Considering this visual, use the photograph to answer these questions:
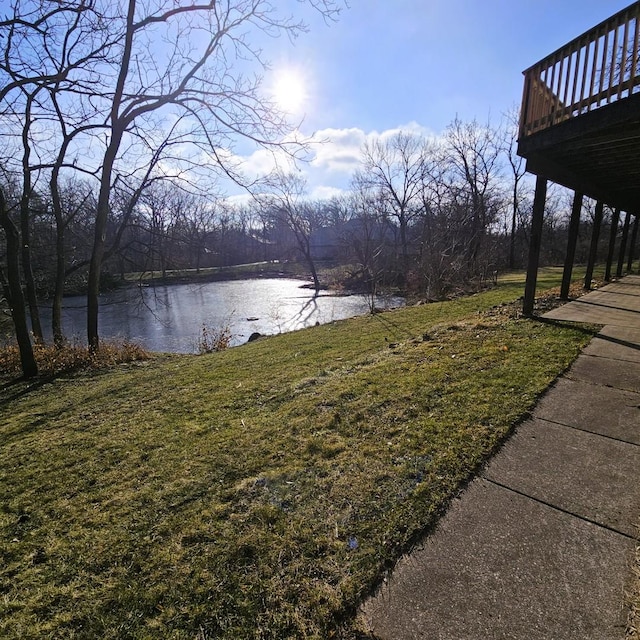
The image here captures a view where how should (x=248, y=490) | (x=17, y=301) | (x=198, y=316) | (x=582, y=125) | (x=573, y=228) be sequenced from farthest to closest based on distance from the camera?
(x=198, y=316) < (x=17, y=301) < (x=573, y=228) < (x=582, y=125) < (x=248, y=490)

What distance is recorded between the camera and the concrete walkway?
126cm

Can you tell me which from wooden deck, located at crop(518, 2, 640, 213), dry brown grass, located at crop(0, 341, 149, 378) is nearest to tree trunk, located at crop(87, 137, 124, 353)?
dry brown grass, located at crop(0, 341, 149, 378)

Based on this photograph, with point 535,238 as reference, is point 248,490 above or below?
below

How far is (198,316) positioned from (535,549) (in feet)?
53.4

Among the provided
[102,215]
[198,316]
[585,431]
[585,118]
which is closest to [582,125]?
[585,118]

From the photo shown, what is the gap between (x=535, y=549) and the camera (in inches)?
60.3

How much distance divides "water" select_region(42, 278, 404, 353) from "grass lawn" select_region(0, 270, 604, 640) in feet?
23.5

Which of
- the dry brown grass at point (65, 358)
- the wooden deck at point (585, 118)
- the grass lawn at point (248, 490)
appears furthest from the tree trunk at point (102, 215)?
the wooden deck at point (585, 118)

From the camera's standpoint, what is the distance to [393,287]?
2005 cm

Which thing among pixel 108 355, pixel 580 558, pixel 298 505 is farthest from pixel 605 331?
pixel 108 355

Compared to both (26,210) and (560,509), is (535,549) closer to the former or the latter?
(560,509)

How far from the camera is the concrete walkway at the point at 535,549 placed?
1.26 meters

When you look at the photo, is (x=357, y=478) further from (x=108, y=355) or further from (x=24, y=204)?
(x=24, y=204)

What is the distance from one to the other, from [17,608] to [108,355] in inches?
307
